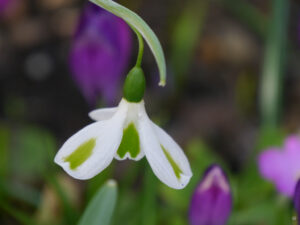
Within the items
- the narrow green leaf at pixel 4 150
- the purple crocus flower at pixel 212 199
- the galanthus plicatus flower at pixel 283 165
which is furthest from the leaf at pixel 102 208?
the narrow green leaf at pixel 4 150

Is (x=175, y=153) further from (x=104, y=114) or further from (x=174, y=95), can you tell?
(x=174, y=95)

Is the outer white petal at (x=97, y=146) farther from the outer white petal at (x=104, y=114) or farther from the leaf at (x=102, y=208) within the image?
the leaf at (x=102, y=208)

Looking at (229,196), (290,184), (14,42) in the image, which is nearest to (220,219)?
(229,196)

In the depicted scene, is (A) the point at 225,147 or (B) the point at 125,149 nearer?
(B) the point at 125,149

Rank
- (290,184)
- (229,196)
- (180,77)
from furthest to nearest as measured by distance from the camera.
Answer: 1. (180,77)
2. (290,184)
3. (229,196)

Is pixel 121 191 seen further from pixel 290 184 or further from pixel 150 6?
pixel 150 6

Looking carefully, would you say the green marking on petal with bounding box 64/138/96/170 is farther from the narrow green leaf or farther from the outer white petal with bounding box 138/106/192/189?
the narrow green leaf
